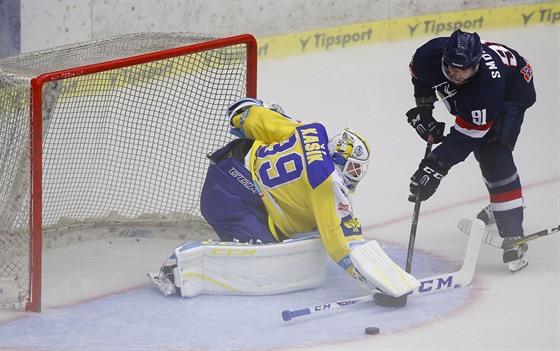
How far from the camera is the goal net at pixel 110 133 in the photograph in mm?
4137

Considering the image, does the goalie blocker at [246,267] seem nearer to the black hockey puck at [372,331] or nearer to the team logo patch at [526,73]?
the black hockey puck at [372,331]

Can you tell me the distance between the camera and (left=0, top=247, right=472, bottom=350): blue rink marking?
387cm

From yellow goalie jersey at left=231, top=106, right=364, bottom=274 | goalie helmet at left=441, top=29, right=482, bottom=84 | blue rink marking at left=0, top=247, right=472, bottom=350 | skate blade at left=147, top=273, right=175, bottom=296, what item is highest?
goalie helmet at left=441, top=29, right=482, bottom=84

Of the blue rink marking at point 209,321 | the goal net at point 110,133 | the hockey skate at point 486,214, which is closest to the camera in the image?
the blue rink marking at point 209,321

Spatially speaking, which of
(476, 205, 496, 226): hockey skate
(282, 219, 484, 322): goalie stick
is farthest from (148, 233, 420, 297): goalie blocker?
(476, 205, 496, 226): hockey skate

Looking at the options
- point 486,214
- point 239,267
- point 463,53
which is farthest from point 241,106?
point 486,214

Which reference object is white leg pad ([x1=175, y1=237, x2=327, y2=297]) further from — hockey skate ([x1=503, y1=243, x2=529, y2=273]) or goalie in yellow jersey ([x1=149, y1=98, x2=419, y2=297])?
hockey skate ([x1=503, y1=243, x2=529, y2=273])

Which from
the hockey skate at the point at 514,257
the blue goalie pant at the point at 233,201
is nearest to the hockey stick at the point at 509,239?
the hockey skate at the point at 514,257

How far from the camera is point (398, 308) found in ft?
13.8

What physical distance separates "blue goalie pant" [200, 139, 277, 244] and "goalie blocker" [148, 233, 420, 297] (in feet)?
0.32

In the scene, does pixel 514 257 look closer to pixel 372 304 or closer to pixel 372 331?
pixel 372 304

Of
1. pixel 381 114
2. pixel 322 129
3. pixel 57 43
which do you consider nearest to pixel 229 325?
pixel 322 129

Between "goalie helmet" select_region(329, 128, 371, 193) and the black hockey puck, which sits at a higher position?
"goalie helmet" select_region(329, 128, 371, 193)

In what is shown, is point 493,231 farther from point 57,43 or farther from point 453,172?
point 57,43
